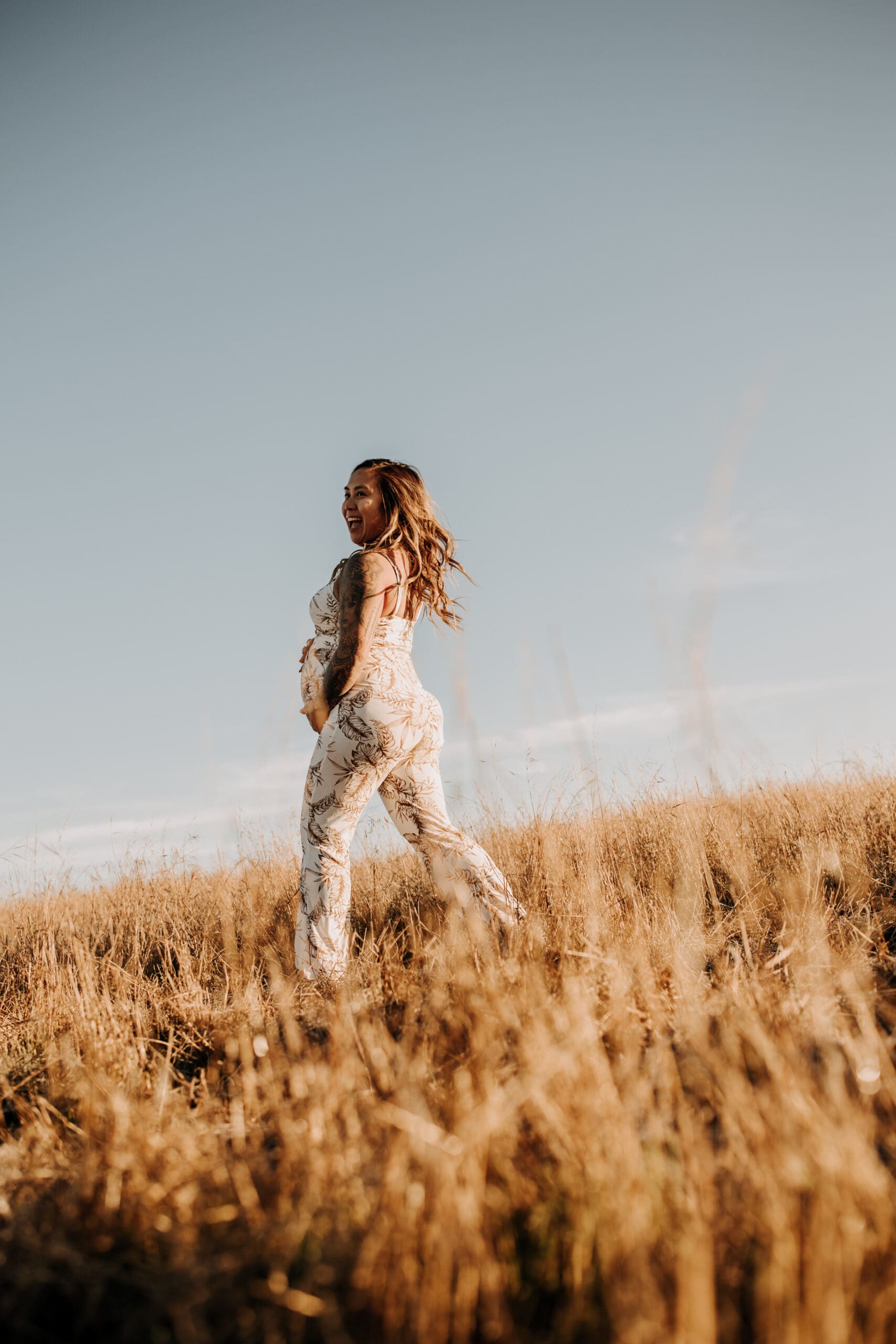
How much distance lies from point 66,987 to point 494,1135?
2.85 metres

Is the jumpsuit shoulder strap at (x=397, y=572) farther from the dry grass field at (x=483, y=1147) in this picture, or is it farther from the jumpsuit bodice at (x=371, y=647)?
the dry grass field at (x=483, y=1147)

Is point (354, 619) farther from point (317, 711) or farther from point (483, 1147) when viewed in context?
point (483, 1147)

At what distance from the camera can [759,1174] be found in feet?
3.71

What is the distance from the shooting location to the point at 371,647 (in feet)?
9.66

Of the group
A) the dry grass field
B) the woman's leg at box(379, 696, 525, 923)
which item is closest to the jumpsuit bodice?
the woman's leg at box(379, 696, 525, 923)

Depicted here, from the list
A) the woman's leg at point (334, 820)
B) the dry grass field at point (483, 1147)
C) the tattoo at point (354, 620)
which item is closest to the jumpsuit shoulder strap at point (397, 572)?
the tattoo at point (354, 620)

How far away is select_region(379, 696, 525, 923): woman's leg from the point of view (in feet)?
9.61

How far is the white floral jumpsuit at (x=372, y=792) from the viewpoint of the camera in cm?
285

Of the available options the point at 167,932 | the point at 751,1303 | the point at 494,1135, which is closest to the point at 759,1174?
the point at 751,1303

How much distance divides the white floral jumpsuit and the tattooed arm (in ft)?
0.17

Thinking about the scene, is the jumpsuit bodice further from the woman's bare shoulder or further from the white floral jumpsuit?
the woman's bare shoulder

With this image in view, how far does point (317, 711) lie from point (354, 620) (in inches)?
15.6

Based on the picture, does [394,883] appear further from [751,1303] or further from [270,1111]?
[751,1303]

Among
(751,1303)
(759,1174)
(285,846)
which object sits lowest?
(751,1303)
